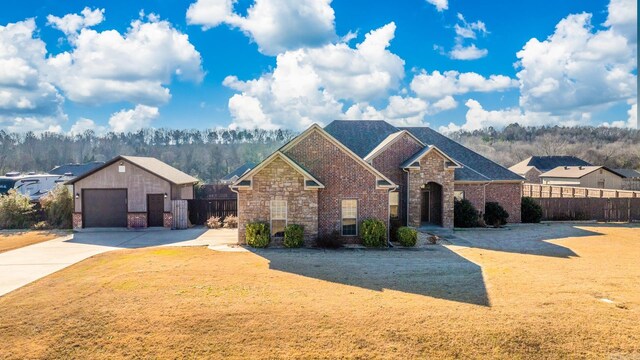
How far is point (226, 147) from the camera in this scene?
417 feet

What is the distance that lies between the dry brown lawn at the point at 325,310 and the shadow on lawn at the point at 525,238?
282 cm

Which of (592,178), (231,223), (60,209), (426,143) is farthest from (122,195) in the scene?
(592,178)

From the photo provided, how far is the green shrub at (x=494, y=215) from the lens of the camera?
80.6 feet

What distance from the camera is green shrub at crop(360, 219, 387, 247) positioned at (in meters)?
17.8

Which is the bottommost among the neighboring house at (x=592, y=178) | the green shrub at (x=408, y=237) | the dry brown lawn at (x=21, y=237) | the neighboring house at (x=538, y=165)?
the dry brown lawn at (x=21, y=237)

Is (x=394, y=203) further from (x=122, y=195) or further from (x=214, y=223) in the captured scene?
(x=122, y=195)

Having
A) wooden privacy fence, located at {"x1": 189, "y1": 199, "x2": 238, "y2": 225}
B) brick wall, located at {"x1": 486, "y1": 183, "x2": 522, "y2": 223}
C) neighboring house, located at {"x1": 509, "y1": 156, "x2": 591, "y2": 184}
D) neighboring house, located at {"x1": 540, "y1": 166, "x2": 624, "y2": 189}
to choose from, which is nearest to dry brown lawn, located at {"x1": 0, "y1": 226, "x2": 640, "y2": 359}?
wooden privacy fence, located at {"x1": 189, "y1": 199, "x2": 238, "y2": 225}

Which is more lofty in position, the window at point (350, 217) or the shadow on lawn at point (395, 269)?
the window at point (350, 217)

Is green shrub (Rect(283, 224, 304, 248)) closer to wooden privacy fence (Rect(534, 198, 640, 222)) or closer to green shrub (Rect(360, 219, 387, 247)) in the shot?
green shrub (Rect(360, 219, 387, 247))

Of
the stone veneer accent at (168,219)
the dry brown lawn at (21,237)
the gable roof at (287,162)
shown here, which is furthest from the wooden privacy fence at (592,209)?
the dry brown lawn at (21,237)

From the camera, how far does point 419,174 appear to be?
2259 centimetres

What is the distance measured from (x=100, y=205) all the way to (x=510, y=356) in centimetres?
2309

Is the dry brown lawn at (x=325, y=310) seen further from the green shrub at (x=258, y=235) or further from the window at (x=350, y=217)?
the window at (x=350, y=217)

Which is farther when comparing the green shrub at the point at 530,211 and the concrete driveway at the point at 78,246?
the green shrub at the point at 530,211
